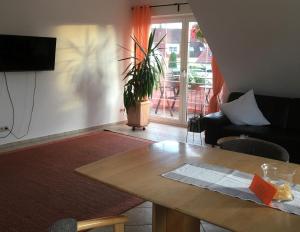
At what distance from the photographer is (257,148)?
2.40 meters

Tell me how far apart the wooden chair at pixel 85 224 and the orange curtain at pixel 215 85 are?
4.31 meters

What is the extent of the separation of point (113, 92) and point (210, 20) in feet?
8.86

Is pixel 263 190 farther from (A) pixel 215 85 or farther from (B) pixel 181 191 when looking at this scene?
(A) pixel 215 85

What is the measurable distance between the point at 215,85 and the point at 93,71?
85.6 inches

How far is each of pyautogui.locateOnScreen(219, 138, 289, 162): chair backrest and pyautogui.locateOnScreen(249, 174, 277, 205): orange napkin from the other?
777mm

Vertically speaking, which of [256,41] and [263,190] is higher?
[256,41]

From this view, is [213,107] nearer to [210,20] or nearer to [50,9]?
[210,20]

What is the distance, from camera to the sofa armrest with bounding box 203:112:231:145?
14.6 ft

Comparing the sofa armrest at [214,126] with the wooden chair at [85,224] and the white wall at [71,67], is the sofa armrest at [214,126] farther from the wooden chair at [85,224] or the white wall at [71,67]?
the wooden chair at [85,224]

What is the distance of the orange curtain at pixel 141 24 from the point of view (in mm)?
6098

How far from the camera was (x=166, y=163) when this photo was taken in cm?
197

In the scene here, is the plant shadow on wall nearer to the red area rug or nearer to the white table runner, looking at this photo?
the red area rug

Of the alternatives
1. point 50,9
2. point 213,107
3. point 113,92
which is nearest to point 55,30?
point 50,9

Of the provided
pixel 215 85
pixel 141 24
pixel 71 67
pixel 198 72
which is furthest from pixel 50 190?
pixel 141 24
